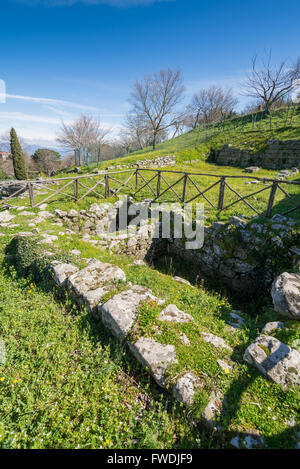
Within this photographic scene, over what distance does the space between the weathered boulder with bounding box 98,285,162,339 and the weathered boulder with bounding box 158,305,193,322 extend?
258 mm

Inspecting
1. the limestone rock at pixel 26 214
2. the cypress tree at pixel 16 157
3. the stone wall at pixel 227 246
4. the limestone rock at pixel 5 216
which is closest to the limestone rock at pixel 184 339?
the stone wall at pixel 227 246

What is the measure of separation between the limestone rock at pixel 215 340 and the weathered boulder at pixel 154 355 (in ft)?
1.98

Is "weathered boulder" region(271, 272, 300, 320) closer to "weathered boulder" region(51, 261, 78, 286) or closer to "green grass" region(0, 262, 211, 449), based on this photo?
"green grass" region(0, 262, 211, 449)

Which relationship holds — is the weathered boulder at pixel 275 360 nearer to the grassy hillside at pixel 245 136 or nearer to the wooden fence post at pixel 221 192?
the wooden fence post at pixel 221 192

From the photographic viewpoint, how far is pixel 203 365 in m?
2.59

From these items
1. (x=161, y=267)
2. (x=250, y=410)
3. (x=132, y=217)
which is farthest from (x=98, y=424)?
(x=132, y=217)

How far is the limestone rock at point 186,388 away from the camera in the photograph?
2.27 metres

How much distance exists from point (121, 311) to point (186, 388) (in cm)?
133

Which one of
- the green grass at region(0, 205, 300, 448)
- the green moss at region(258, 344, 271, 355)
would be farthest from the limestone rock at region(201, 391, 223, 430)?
the green moss at region(258, 344, 271, 355)

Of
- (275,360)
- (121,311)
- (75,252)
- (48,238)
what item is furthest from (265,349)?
(48,238)

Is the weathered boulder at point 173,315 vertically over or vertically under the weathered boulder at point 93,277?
under

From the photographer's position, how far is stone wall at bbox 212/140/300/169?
14.9m
